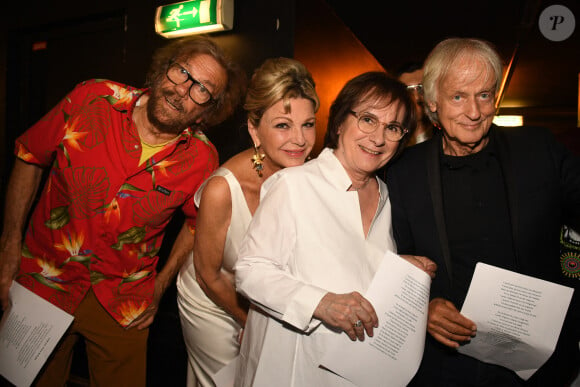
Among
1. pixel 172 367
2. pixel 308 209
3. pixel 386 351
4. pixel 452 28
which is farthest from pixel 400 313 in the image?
pixel 452 28

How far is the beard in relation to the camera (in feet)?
5.93

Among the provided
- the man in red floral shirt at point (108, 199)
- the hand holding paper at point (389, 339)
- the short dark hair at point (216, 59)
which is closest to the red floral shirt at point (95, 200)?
the man in red floral shirt at point (108, 199)

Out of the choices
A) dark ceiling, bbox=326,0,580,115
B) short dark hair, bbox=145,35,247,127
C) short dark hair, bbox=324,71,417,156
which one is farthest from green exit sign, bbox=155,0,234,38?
short dark hair, bbox=324,71,417,156

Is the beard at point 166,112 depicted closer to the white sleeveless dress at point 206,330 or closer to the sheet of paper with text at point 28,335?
the white sleeveless dress at point 206,330

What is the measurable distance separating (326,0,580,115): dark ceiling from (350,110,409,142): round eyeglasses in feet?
7.69

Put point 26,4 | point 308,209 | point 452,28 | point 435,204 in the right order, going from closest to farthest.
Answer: point 308,209 → point 435,204 → point 26,4 → point 452,28

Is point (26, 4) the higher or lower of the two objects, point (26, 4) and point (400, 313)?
the higher

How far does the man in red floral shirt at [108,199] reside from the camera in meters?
1.72

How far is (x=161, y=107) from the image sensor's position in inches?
71.4

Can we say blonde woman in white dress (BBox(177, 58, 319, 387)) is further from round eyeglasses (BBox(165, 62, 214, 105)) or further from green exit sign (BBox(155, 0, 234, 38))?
green exit sign (BBox(155, 0, 234, 38))

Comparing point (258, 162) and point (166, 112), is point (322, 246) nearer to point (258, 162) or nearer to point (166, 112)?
point (258, 162)

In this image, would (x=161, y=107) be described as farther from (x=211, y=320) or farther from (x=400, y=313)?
(x=400, y=313)

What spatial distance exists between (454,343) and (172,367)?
2.34 metres

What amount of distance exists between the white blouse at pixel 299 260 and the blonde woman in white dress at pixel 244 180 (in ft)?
1.39
